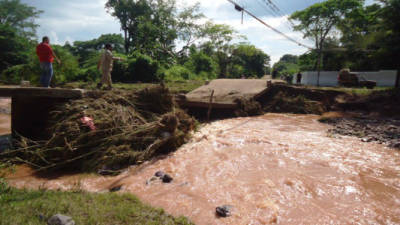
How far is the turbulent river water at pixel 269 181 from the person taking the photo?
3.02 m

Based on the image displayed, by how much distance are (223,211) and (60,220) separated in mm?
1802

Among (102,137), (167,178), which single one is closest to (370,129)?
(167,178)

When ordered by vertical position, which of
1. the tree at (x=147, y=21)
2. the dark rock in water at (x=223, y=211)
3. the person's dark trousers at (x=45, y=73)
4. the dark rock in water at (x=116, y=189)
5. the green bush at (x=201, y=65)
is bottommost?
the dark rock in water at (x=116, y=189)

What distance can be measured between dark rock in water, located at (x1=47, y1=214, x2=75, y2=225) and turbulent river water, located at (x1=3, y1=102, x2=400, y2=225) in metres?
1.09

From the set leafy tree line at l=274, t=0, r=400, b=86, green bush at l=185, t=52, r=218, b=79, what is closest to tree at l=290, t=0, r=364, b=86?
leafy tree line at l=274, t=0, r=400, b=86

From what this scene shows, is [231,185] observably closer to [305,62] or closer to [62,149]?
[62,149]

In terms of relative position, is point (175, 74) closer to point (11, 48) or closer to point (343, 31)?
point (11, 48)

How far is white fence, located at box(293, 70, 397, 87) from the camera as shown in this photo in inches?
778

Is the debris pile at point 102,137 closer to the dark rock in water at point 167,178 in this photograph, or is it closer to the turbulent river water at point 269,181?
the turbulent river water at point 269,181

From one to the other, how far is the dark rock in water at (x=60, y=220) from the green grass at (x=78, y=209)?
76mm

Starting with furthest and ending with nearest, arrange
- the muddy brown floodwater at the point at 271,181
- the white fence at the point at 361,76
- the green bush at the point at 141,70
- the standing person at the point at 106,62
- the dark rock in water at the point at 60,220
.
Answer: the white fence at the point at 361,76
the green bush at the point at 141,70
the standing person at the point at 106,62
the muddy brown floodwater at the point at 271,181
the dark rock in water at the point at 60,220

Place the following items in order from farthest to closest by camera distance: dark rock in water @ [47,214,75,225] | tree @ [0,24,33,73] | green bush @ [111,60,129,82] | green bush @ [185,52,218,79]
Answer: green bush @ [185,52,218,79], tree @ [0,24,33,73], green bush @ [111,60,129,82], dark rock in water @ [47,214,75,225]

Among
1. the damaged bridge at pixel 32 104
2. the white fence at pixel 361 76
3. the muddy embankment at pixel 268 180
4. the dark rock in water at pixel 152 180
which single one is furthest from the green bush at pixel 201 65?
the dark rock in water at pixel 152 180

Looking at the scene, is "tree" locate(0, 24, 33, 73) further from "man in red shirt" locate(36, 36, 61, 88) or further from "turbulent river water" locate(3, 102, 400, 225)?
"turbulent river water" locate(3, 102, 400, 225)
